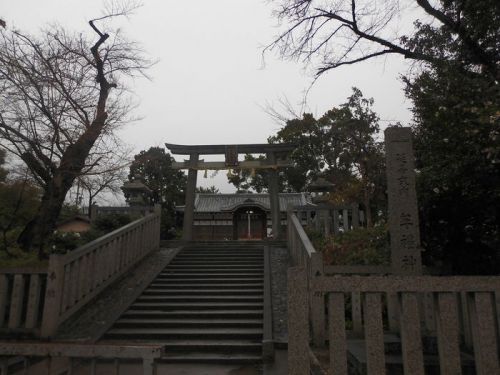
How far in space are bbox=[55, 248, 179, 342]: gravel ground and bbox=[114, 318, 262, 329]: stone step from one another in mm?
274

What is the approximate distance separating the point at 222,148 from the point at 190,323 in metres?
9.22

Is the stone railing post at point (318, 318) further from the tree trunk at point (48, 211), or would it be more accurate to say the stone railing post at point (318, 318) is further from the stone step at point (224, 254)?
the tree trunk at point (48, 211)

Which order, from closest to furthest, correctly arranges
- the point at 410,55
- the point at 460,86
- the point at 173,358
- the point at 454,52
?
the point at 173,358 → the point at 460,86 → the point at 454,52 → the point at 410,55

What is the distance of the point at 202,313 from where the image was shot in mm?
7031

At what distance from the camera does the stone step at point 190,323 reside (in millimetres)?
6605

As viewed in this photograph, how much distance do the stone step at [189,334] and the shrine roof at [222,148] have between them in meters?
9.17

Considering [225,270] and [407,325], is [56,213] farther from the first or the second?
[407,325]

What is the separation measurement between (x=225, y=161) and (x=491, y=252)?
10237 millimetres

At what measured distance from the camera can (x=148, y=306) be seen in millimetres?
7414

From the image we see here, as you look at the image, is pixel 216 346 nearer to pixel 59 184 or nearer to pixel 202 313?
pixel 202 313

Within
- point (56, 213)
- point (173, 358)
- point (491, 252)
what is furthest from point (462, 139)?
point (56, 213)

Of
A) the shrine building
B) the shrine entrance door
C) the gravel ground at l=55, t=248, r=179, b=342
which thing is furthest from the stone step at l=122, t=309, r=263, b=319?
the shrine entrance door

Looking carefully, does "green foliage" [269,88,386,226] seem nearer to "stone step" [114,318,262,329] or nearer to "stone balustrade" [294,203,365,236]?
"stone balustrade" [294,203,365,236]

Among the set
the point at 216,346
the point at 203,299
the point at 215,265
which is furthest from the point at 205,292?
the point at 216,346
